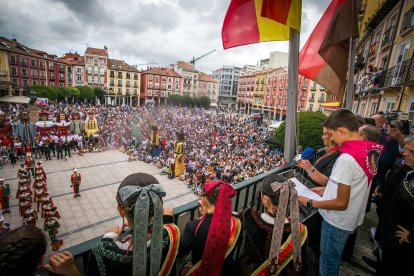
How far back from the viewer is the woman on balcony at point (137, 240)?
1.50m

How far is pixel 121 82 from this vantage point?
6162 centimetres

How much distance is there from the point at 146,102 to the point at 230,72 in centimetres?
4065

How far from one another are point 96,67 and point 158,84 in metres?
17.1

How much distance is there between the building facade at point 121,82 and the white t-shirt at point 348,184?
65055 millimetres

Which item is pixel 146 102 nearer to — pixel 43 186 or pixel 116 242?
pixel 43 186

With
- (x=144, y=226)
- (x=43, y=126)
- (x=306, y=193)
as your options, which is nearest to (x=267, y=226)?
(x=306, y=193)

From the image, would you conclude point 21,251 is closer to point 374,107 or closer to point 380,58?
point 374,107

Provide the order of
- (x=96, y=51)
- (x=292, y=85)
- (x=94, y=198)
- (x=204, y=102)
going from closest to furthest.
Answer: (x=292, y=85) < (x=94, y=198) < (x=96, y=51) < (x=204, y=102)

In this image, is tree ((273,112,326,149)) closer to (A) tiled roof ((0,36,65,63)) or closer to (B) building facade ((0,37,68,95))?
(B) building facade ((0,37,68,95))

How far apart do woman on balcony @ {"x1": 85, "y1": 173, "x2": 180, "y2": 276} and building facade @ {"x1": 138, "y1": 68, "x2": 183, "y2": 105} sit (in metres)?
65.7

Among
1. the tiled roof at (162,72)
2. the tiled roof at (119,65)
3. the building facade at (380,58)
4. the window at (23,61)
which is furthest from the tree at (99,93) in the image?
the building facade at (380,58)

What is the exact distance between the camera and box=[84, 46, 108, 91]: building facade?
2237 inches

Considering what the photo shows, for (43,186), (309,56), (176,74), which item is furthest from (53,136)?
(176,74)

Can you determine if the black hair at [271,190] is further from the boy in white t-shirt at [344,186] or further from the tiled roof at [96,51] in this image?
the tiled roof at [96,51]
